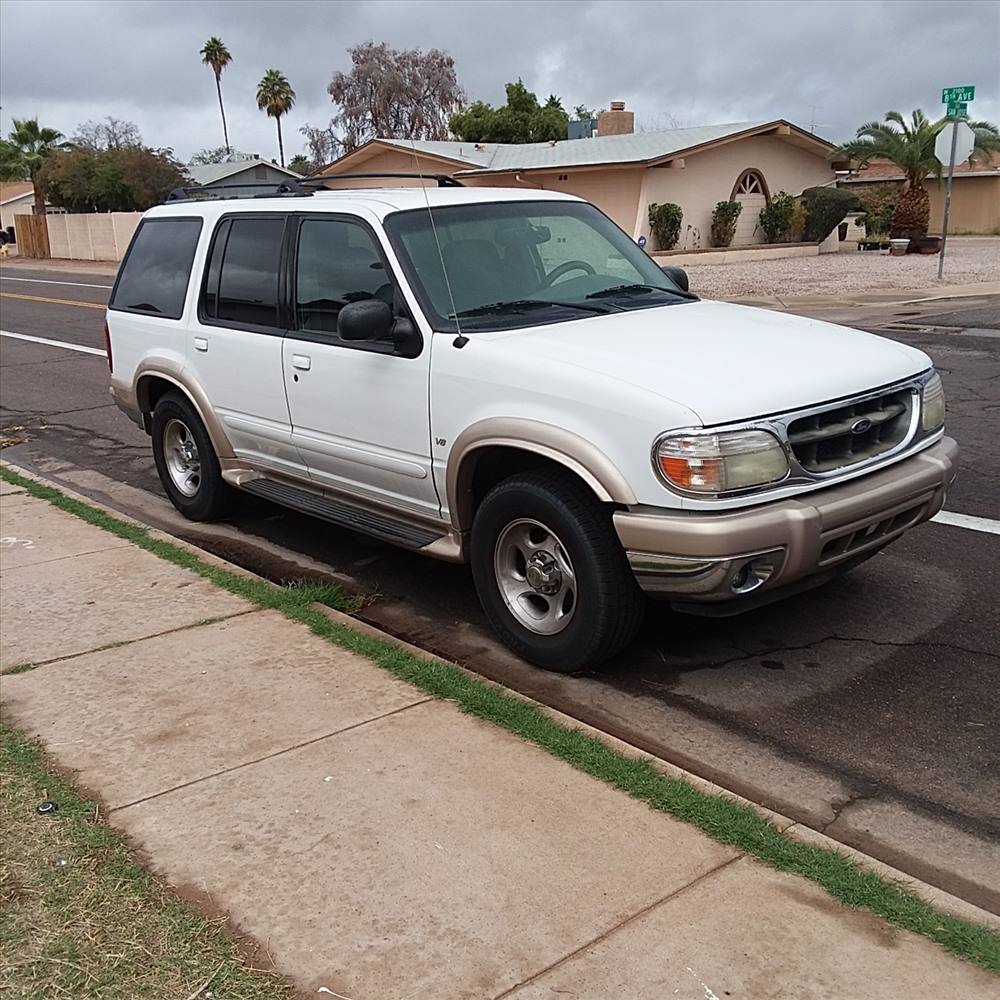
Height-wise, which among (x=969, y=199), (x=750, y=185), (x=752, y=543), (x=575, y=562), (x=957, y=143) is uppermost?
(x=957, y=143)

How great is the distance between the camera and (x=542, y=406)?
4.41m

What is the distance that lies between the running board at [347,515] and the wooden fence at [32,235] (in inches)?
1872

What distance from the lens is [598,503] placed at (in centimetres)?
440

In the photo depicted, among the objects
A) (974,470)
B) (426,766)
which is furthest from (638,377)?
(974,470)

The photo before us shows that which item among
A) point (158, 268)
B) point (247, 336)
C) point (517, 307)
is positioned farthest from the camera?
point (158, 268)

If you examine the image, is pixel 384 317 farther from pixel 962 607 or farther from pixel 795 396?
pixel 962 607

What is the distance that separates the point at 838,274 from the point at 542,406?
23.9 meters

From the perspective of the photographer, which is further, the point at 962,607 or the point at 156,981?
the point at 962,607

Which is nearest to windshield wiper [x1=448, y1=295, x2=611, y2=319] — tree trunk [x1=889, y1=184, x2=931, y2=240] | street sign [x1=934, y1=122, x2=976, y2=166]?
street sign [x1=934, y1=122, x2=976, y2=166]

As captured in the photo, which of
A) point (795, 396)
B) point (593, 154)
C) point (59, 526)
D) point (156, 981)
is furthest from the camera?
point (593, 154)

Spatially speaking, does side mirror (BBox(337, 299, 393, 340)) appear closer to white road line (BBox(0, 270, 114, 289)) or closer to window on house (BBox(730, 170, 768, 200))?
white road line (BBox(0, 270, 114, 289))

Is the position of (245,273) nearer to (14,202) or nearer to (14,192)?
(14,202)

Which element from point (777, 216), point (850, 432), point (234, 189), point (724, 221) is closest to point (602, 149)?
point (724, 221)

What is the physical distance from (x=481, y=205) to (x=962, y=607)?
10.0ft
